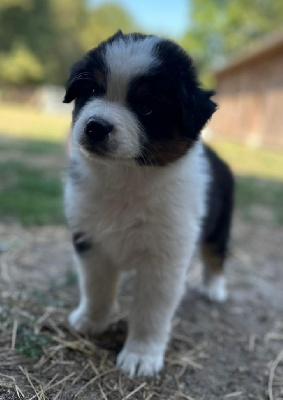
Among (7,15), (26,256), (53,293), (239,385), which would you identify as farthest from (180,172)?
(7,15)

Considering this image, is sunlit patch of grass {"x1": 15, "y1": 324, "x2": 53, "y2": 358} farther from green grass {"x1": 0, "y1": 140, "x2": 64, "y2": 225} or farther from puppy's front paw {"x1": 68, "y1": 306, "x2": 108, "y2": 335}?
green grass {"x1": 0, "y1": 140, "x2": 64, "y2": 225}

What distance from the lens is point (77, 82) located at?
2.63m

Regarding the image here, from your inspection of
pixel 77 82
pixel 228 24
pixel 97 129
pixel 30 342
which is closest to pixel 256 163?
pixel 77 82

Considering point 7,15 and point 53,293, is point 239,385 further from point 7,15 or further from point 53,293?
point 7,15

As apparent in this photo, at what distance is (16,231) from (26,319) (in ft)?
6.92

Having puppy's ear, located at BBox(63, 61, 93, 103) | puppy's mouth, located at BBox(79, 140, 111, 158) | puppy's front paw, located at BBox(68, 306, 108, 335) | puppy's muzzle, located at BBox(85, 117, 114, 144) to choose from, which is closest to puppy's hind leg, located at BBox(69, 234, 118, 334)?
puppy's front paw, located at BBox(68, 306, 108, 335)

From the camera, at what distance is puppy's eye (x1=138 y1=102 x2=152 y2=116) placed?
244 cm

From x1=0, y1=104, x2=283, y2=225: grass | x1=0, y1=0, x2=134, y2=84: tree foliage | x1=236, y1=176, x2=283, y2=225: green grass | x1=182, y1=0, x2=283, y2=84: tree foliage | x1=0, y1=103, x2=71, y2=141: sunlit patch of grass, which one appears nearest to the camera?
x1=0, y1=104, x2=283, y2=225: grass

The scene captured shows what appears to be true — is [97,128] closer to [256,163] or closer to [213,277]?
[213,277]

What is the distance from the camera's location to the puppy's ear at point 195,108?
247cm

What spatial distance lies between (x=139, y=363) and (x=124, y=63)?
1.80 metres

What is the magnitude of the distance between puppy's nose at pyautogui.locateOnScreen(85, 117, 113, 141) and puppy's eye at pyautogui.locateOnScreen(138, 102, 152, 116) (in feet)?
0.82

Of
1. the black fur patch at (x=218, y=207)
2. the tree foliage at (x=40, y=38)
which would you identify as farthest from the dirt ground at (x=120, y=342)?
the tree foliage at (x=40, y=38)

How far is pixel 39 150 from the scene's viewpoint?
11602mm
